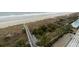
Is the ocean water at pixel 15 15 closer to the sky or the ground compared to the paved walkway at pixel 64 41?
closer to the sky

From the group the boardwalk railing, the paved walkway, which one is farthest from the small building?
the boardwalk railing

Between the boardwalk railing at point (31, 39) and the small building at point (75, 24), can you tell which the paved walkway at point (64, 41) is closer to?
the small building at point (75, 24)

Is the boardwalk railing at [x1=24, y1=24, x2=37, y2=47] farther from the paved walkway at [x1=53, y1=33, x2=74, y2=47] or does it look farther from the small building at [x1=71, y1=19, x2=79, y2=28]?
the small building at [x1=71, y1=19, x2=79, y2=28]

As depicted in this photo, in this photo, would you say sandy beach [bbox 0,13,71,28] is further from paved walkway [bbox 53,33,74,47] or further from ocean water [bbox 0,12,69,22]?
paved walkway [bbox 53,33,74,47]

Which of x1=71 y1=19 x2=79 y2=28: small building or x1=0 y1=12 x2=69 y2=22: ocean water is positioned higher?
x1=0 y1=12 x2=69 y2=22: ocean water

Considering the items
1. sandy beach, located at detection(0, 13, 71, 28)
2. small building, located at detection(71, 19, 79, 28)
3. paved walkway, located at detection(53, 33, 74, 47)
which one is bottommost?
A: paved walkway, located at detection(53, 33, 74, 47)

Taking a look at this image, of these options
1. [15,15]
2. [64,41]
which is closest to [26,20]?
[15,15]

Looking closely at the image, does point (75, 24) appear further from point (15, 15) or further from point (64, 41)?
point (15, 15)

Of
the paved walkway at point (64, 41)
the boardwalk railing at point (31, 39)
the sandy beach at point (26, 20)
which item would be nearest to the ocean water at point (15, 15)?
the sandy beach at point (26, 20)
